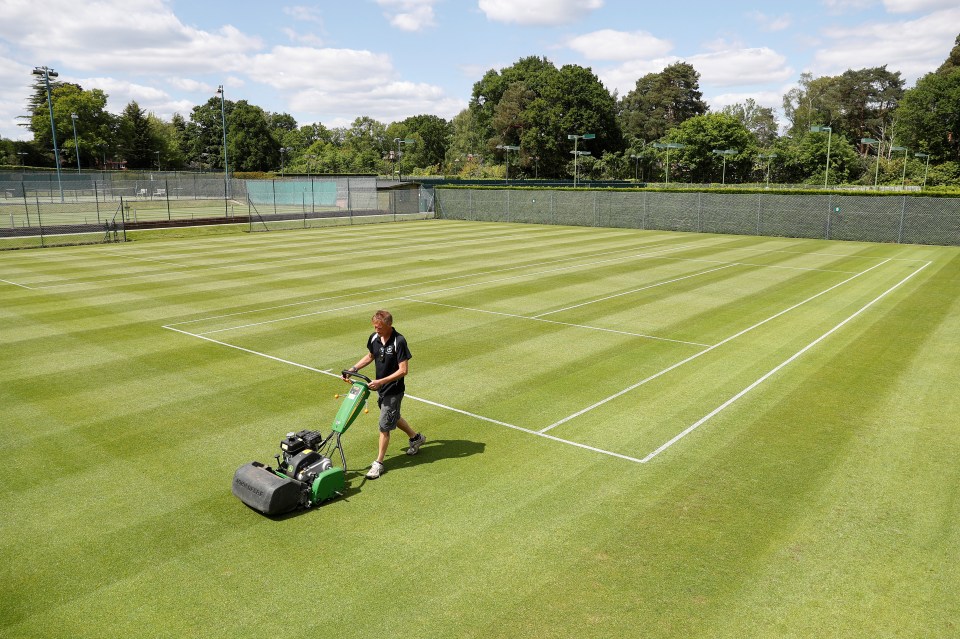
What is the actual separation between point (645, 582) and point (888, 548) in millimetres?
2779

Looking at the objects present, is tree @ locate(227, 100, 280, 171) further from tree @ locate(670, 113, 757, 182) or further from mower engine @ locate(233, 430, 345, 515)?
mower engine @ locate(233, 430, 345, 515)

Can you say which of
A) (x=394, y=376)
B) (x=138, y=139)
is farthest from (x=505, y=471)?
(x=138, y=139)

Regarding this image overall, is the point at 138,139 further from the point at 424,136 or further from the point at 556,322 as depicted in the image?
the point at 556,322

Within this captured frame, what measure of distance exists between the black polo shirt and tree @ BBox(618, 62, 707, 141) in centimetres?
13500

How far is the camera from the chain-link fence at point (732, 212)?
36156mm

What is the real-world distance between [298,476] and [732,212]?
1581 inches

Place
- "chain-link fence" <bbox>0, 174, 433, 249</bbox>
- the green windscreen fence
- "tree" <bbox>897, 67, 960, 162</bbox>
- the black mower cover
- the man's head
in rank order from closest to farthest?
the black mower cover < the man's head < "chain-link fence" <bbox>0, 174, 433, 249</bbox> < the green windscreen fence < "tree" <bbox>897, 67, 960, 162</bbox>

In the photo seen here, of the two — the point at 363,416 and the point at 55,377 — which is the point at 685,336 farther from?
the point at 55,377

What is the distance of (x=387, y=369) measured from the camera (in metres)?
8.52

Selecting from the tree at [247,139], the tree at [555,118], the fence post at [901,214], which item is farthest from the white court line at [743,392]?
the tree at [247,139]

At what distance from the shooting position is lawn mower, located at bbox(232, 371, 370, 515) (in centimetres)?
751

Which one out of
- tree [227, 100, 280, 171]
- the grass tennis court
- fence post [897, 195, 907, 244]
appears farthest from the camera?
tree [227, 100, 280, 171]

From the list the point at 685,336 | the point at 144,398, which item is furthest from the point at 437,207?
the point at 144,398

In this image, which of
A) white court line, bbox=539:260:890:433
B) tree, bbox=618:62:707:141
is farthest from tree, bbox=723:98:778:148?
white court line, bbox=539:260:890:433
